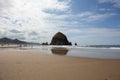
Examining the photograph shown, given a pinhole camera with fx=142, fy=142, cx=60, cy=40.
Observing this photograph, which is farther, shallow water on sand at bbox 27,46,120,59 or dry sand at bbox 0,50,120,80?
shallow water on sand at bbox 27,46,120,59

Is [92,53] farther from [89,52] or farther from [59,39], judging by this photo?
[59,39]

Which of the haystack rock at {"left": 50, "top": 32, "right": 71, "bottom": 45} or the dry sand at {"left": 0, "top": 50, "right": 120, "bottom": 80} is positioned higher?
the haystack rock at {"left": 50, "top": 32, "right": 71, "bottom": 45}

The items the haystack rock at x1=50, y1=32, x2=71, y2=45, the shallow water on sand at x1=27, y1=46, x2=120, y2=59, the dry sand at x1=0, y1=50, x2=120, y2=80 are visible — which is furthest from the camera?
the haystack rock at x1=50, y1=32, x2=71, y2=45

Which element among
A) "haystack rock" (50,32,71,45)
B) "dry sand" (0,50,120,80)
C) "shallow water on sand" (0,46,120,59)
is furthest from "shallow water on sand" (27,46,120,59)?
"haystack rock" (50,32,71,45)

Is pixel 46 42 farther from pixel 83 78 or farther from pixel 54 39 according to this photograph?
pixel 83 78

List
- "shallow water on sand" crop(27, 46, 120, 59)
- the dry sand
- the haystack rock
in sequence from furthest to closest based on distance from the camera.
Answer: the haystack rock → "shallow water on sand" crop(27, 46, 120, 59) → the dry sand

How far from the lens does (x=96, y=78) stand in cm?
683

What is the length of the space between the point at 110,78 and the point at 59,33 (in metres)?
141

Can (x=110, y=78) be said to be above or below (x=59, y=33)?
below

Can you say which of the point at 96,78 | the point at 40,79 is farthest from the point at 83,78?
the point at 40,79

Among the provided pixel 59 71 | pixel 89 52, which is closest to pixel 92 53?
pixel 89 52

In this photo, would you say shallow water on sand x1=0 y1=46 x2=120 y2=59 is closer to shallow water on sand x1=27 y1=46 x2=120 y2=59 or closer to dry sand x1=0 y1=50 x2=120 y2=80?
shallow water on sand x1=27 y1=46 x2=120 y2=59

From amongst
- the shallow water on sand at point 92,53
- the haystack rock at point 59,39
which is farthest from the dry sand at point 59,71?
the haystack rock at point 59,39

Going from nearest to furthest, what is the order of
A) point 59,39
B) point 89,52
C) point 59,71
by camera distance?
point 59,71 < point 89,52 < point 59,39
